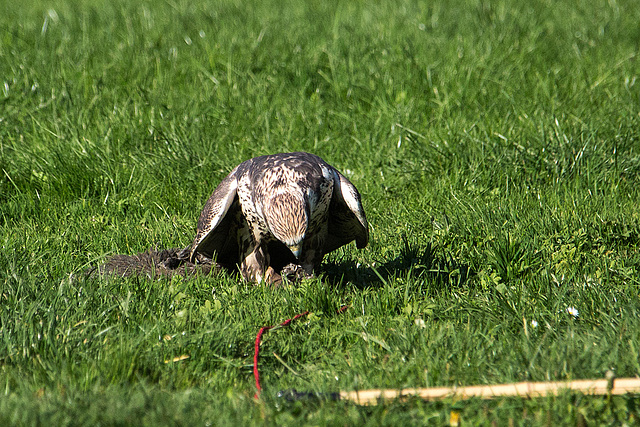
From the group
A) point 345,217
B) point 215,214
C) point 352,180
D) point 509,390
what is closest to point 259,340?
point 215,214

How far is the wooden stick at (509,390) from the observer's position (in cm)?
280

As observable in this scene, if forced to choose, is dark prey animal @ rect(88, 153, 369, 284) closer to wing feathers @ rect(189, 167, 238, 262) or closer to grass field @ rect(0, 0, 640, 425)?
wing feathers @ rect(189, 167, 238, 262)

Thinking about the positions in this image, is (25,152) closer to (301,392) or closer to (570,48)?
(301,392)

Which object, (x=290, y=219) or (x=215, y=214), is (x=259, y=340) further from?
(x=215, y=214)

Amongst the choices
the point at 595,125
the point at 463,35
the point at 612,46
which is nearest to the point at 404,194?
the point at 595,125

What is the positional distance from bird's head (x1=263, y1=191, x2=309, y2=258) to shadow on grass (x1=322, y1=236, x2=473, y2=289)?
636mm

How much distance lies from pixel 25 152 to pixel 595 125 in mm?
5053

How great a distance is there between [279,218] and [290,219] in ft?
0.21

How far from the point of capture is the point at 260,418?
276cm

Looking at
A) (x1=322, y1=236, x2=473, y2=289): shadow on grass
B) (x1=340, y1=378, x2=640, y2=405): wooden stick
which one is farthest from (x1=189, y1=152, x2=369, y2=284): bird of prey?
(x1=340, y1=378, x2=640, y2=405): wooden stick

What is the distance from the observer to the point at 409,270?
4.16 meters

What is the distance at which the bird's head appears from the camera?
11.9ft

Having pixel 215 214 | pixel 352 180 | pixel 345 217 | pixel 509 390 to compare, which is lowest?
pixel 352 180

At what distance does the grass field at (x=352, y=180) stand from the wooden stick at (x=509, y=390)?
0.05m
